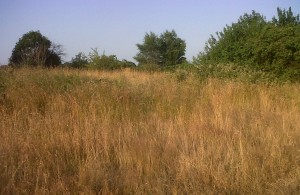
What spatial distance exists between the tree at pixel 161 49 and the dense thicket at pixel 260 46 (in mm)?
25570

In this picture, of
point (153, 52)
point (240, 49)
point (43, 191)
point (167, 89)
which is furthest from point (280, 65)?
point (153, 52)

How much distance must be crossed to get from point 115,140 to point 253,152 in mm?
1947

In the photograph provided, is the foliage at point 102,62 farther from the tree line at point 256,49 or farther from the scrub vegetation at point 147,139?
the scrub vegetation at point 147,139

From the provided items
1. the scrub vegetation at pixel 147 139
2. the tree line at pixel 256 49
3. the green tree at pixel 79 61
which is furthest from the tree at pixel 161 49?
the scrub vegetation at pixel 147 139

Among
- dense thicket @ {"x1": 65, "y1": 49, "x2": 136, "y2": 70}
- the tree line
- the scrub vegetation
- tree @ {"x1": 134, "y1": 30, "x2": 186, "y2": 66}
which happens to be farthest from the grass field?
tree @ {"x1": 134, "y1": 30, "x2": 186, "y2": 66}

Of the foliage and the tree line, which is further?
the foliage

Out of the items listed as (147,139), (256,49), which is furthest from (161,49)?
(147,139)

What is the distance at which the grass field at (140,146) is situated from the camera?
307 centimetres

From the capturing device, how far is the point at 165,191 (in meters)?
3.01

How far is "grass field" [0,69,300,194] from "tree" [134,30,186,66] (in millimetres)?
34992

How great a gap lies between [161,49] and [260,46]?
3082 centimetres

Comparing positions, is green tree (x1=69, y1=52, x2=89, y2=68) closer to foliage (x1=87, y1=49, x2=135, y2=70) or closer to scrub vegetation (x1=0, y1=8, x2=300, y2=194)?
foliage (x1=87, y1=49, x2=135, y2=70)

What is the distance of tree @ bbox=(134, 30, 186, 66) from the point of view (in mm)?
41125

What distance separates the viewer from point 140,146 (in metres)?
3.87
